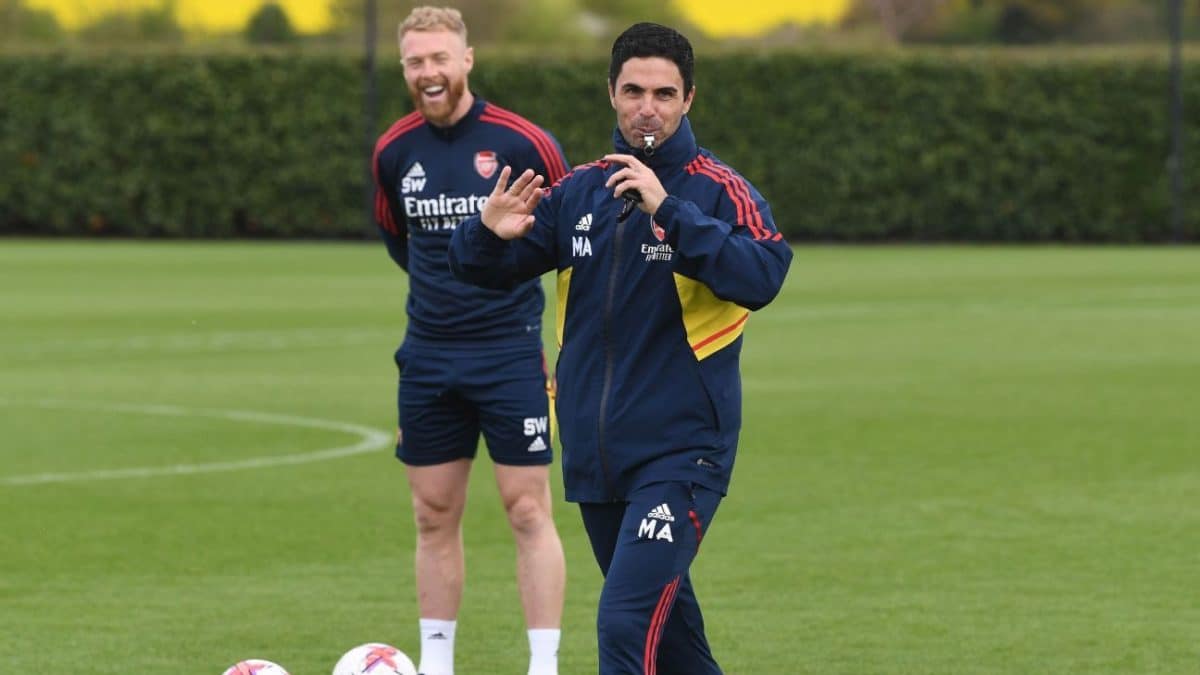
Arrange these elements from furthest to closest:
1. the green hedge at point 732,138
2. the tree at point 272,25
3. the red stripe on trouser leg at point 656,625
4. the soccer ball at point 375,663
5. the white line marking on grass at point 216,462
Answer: the tree at point 272,25 < the green hedge at point 732,138 < the white line marking on grass at point 216,462 < the soccer ball at point 375,663 < the red stripe on trouser leg at point 656,625

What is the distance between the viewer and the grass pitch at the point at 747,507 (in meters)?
8.66

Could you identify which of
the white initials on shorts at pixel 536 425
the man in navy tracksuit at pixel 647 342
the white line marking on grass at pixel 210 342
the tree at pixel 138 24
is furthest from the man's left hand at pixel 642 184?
the tree at pixel 138 24

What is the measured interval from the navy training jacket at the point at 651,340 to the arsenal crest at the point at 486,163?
1.94 m

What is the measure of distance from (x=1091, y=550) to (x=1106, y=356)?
1011cm

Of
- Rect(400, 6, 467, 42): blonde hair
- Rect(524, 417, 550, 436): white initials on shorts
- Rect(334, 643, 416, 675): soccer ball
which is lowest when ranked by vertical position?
Rect(334, 643, 416, 675): soccer ball

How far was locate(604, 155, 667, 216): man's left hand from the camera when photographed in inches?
221

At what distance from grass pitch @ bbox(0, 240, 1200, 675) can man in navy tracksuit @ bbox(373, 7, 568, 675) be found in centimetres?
42

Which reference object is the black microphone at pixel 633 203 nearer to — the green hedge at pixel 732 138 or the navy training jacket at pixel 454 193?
the navy training jacket at pixel 454 193

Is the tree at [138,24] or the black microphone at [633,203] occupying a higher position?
the black microphone at [633,203]

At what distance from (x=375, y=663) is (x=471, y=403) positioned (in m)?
1.24

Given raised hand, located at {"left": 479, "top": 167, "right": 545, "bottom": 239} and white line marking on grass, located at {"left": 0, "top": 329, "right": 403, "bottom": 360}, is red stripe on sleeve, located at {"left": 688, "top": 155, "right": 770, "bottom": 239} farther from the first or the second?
white line marking on grass, located at {"left": 0, "top": 329, "right": 403, "bottom": 360}

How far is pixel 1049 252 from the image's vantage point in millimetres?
40000

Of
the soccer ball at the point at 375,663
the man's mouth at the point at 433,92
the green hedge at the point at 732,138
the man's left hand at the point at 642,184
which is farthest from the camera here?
the green hedge at the point at 732,138

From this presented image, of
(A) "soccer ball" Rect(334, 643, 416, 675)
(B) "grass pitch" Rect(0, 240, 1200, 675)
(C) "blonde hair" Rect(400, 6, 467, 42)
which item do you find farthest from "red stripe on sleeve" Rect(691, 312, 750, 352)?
(B) "grass pitch" Rect(0, 240, 1200, 675)
